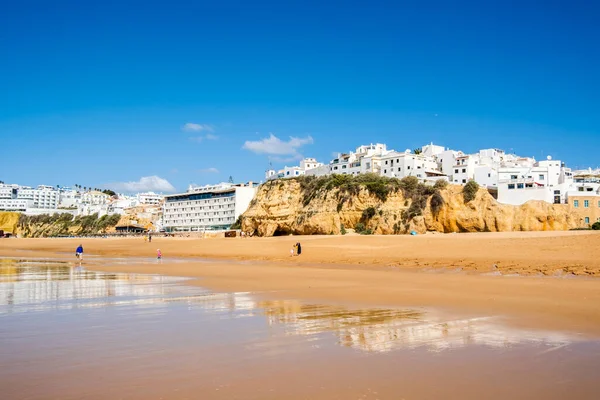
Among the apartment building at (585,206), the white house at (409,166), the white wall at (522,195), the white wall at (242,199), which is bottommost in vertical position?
the apartment building at (585,206)

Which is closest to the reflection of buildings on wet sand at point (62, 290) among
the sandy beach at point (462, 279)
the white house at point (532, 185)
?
the sandy beach at point (462, 279)

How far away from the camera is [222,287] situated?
15281 millimetres

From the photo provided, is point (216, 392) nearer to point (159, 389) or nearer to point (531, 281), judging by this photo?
point (159, 389)

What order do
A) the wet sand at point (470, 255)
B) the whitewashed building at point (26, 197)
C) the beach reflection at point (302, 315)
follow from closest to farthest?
the beach reflection at point (302, 315) → the wet sand at point (470, 255) → the whitewashed building at point (26, 197)

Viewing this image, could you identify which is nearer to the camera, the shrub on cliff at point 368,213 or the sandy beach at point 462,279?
the sandy beach at point 462,279

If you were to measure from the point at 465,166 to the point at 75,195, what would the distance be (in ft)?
523

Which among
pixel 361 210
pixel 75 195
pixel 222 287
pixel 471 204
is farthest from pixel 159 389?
pixel 75 195

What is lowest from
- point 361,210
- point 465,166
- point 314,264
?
point 314,264

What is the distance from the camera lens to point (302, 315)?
9.59m

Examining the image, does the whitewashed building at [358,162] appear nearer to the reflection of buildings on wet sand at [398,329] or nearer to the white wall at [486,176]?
the white wall at [486,176]

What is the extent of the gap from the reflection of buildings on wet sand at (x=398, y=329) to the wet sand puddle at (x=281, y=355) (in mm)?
20

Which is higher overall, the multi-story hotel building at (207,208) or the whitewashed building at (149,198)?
the whitewashed building at (149,198)

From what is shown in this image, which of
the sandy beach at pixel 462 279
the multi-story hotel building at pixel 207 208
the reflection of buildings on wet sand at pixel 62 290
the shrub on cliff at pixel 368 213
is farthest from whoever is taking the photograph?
the multi-story hotel building at pixel 207 208

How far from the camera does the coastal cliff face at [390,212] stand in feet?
152
